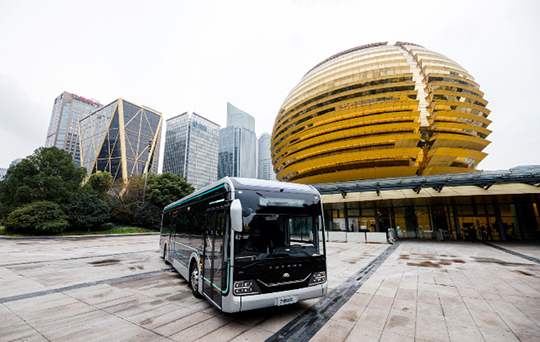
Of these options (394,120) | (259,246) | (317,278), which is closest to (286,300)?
(317,278)

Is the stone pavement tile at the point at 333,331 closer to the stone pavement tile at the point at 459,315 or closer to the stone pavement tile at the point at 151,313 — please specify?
the stone pavement tile at the point at 459,315

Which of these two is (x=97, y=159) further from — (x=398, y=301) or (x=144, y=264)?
(x=398, y=301)

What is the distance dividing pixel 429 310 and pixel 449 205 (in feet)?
73.6

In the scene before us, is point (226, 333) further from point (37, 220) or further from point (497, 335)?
point (37, 220)

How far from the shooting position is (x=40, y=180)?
2378 centimetres

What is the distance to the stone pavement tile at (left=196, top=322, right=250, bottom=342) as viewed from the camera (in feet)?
12.1

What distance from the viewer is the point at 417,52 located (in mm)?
32094

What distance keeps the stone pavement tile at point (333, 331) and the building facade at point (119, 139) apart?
85445 mm

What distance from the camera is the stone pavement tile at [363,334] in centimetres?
369

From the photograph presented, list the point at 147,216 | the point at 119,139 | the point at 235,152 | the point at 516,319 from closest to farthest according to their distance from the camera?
the point at 516,319, the point at 147,216, the point at 119,139, the point at 235,152

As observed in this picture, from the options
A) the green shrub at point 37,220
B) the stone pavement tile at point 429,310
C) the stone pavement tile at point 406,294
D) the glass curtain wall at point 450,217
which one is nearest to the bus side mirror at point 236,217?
the stone pavement tile at point 429,310

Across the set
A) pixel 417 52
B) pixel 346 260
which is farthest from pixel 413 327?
pixel 417 52

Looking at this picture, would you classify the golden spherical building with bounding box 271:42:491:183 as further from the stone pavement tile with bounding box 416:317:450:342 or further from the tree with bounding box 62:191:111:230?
the tree with bounding box 62:191:111:230

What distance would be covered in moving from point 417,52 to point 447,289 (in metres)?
37.7
